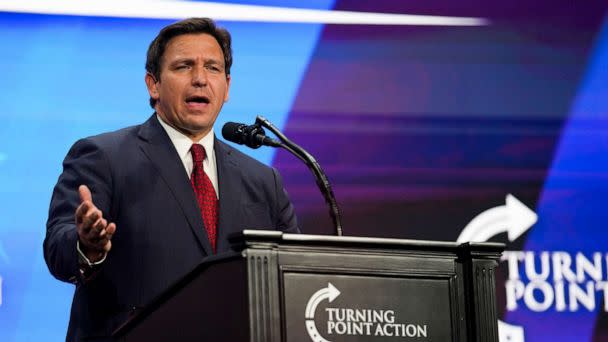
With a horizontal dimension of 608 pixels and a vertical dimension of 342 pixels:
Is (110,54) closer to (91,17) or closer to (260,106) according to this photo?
(91,17)

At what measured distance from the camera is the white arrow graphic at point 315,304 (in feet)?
6.78

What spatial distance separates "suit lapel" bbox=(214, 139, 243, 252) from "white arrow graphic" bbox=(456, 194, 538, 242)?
144cm

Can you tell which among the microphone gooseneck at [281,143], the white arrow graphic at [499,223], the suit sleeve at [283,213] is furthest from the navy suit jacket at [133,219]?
the white arrow graphic at [499,223]

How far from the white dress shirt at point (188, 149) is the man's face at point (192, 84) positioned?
0.06 ft

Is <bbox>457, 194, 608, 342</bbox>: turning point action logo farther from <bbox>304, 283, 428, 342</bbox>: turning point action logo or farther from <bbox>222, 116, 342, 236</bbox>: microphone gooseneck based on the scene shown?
<bbox>304, 283, 428, 342</bbox>: turning point action logo

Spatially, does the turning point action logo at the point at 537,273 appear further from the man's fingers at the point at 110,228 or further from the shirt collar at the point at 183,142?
the man's fingers at the point at 110,228

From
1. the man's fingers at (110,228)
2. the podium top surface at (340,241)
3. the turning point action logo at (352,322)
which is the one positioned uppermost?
the man's fingers at (110,228)

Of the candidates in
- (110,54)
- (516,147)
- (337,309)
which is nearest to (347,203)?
(516,147)

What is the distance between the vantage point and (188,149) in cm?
297

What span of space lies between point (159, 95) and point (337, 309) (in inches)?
47.6

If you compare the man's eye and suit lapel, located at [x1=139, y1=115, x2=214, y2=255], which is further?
the man's eye

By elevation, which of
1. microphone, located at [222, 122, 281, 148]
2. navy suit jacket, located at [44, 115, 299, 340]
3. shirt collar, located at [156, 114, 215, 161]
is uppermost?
shirt collar, located at [156, 114, 215, 161]

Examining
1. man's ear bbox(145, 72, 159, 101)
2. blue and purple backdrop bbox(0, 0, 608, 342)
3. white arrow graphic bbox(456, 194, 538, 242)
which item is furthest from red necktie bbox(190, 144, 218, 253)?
white arrow graphic bbox(456, 194, 538, 242)

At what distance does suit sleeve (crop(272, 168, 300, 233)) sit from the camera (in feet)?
10.1
